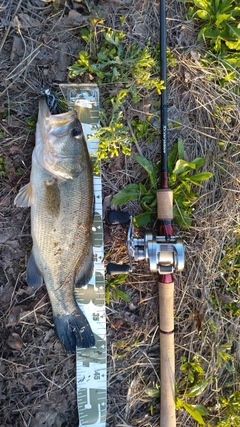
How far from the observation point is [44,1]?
3.10 m

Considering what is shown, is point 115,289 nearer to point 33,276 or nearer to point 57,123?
point 33,276

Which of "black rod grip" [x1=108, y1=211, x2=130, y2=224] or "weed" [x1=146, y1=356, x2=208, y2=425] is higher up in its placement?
"black rod grip" [x1=108, y1=211, x2=130, y2=224]

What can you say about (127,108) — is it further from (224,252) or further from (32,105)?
(224,252)

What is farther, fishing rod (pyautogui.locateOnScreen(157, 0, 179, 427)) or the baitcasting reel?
fishing rod (pyautogui.locateOnScreen(157, 0, 179, 427))

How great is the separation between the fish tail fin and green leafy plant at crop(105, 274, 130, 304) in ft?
1.05

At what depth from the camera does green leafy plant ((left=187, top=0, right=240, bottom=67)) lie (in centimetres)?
326

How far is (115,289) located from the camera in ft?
10.8

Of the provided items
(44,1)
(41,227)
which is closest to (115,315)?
(41,227)

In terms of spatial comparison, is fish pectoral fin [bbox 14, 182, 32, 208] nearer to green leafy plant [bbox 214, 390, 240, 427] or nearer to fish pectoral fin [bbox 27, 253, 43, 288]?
fish pectoral fin [bbox 27, 253, 43, 288]

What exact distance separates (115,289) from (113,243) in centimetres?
41

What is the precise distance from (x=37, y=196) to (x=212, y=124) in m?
1.76

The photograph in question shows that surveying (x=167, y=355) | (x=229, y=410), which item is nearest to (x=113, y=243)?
(x=167, y=355)

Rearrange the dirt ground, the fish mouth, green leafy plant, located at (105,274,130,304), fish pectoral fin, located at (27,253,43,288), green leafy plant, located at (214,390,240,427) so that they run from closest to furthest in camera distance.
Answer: the fish mouth
fish pectoral fin, located at (27,253,43,288)
the dirt ground
green leafy plant, located at (105,274,130,304)
green leafy plant, located at (214,390,240,427)

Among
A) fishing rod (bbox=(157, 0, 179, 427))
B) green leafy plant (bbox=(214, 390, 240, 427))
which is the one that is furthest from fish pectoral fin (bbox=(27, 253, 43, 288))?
green leafy plant (bbox=(214, 390, 240, 427))
